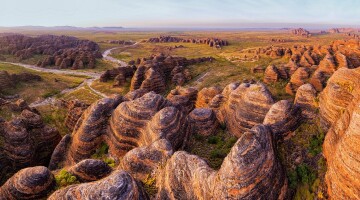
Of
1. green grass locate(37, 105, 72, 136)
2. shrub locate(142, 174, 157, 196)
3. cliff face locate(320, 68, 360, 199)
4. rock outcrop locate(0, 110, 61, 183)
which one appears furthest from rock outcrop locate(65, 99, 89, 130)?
cliff face locate(320, 68, 360, 199)

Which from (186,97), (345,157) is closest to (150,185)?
(345,157)

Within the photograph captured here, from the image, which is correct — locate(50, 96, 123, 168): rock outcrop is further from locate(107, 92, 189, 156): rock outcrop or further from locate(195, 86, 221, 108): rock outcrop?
locate(195, 86, 221, 108): rock outcrop

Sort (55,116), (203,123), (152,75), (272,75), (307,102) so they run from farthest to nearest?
(272,75)
(152,75)
(55,116)
(203,123)
(307,102)

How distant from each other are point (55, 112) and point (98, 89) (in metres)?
25.7

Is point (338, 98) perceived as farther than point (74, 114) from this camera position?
No

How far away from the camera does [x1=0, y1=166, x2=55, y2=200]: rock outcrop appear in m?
18.4

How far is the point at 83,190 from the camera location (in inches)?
532

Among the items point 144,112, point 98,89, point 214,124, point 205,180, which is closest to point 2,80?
point 98,89

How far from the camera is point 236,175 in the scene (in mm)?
13266

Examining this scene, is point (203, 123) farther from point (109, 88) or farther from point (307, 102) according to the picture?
point (109, 88)

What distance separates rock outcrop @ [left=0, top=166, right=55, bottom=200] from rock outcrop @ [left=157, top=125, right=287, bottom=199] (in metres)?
Answer: 9.35

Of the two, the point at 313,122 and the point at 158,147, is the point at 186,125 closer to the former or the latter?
the point at 158,147

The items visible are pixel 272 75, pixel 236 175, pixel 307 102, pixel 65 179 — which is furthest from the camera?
pixel 272 75

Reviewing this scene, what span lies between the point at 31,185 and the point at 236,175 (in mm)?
15856
